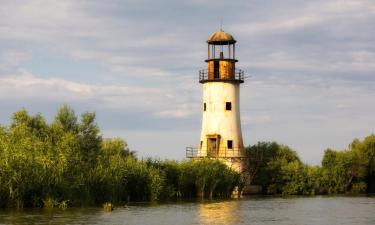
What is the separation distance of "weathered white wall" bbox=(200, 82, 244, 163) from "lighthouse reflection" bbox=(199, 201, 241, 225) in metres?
14.0

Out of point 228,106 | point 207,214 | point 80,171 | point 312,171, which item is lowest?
point 207,214

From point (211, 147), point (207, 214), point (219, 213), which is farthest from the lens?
point (211, 147)

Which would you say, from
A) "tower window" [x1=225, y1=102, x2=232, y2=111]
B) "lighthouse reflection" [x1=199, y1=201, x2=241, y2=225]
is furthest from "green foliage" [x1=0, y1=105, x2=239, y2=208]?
"tower window" [x1=225, y1=102, x2=232, y2=111]

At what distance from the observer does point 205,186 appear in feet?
191

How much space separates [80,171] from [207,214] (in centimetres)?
923

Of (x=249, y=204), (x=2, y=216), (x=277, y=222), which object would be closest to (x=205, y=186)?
(x=249, y=204)

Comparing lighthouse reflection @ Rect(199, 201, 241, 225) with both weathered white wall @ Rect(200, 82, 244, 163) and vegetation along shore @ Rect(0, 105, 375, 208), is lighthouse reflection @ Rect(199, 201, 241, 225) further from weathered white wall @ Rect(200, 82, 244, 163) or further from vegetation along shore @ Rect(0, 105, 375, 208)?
weathered white wall @ Rect(200, 82, 244, 163)

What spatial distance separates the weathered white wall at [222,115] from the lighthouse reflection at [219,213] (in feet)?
46.1

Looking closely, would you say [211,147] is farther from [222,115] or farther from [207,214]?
[207,214]

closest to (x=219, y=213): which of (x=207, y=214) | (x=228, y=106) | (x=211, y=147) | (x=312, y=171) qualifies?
(x=207, y=214)

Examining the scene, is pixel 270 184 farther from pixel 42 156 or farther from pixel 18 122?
pixel 42 156

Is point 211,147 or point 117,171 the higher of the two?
point 211,147

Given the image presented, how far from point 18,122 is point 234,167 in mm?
20038

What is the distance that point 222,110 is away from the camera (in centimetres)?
6650
